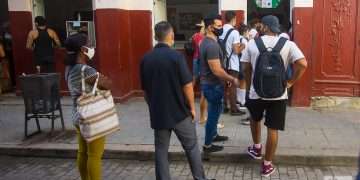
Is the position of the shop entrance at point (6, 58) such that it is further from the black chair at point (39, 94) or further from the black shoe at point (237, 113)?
the black shoe at point (237, 113)

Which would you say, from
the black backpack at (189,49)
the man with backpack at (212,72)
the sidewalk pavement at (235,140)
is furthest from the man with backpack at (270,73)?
the black backpack at (189,49)

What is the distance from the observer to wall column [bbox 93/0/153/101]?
29.8 feet

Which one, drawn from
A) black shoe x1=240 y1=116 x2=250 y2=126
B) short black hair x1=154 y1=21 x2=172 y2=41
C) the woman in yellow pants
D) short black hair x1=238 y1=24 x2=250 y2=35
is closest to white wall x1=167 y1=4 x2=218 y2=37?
short black hair x1=238 y1=24 x2=250 y2=35

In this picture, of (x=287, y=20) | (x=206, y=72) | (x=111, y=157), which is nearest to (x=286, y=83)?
(x=206, y=72)

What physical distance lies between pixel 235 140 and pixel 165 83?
2.35 metres

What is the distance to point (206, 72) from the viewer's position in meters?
5.88

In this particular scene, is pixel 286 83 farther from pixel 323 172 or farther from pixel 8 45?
pixel 8 45

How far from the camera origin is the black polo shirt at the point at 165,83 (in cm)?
468

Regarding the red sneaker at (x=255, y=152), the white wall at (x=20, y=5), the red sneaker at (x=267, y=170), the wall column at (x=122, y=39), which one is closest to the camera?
the red sneaker at (x=267, y=170)

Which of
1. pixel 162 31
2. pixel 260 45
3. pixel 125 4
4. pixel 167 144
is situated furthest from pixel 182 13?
pixel 167 144

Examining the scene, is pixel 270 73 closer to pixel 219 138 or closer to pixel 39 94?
pixel 219 138

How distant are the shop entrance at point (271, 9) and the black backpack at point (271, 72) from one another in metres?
3.90

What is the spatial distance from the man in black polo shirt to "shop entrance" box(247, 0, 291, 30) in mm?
4639

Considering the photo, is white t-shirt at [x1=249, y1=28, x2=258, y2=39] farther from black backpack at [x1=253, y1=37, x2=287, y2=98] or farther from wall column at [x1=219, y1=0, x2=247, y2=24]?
black backpack at [x1=253, y1=37, x2=287, y2=98]
